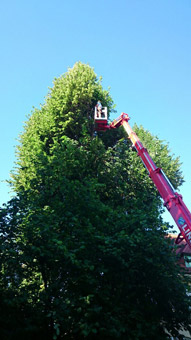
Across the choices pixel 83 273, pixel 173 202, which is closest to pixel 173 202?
pixel 173 202

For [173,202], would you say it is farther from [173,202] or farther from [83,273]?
[83,273]

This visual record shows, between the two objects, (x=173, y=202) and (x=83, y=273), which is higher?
(x=173, y=202)

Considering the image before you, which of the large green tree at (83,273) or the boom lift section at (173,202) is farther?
the boom lift section at (173,202)

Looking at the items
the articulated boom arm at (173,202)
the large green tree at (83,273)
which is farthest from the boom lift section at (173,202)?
→ the large green tree at (83,273)

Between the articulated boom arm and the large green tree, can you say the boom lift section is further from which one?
the large green tree

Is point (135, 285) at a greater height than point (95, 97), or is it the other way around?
point (95, 97)

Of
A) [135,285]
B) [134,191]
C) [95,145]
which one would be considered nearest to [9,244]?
[135,285]

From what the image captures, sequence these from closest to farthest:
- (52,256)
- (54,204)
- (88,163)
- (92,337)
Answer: (92,337) < (52,256) < (54,204) < (88,163)

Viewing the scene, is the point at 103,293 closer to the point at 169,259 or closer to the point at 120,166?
the point at 169,259

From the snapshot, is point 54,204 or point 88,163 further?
point 88,163

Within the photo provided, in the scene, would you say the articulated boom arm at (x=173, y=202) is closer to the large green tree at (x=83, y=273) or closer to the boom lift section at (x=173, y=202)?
the boom lift section at (x=173, y=202)

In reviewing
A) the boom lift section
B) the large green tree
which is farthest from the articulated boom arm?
the large green tree

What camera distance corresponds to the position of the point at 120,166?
13.3 meters

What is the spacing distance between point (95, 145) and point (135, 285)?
7774mm
